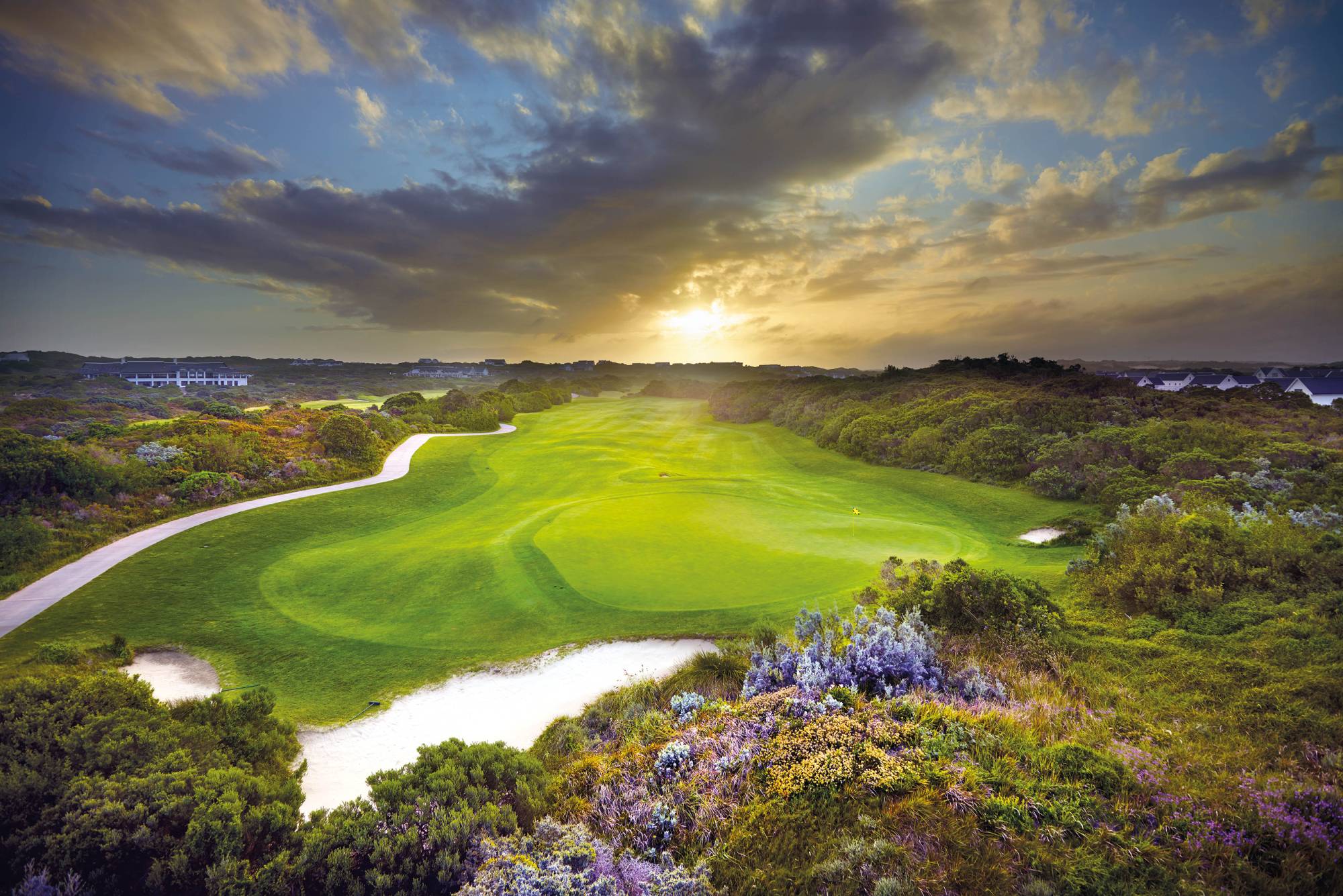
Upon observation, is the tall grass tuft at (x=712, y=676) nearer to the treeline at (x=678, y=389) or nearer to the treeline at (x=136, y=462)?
the treeline at (x=136, y=462)

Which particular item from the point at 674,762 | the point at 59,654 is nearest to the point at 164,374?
the point at 59,654

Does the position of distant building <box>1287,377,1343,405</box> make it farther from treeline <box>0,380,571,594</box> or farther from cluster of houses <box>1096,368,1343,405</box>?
treeline <box>0,380,571,594</box>

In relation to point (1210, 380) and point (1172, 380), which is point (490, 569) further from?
point (1172, 380)

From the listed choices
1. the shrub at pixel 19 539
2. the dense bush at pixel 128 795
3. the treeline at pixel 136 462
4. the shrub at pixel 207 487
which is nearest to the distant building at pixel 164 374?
the treeline at pixel 136 462

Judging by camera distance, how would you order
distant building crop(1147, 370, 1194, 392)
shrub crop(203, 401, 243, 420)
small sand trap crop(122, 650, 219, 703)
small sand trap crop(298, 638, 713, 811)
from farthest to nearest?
distant building crop(1147, 370, 1194, 392) → shrub crop(203, 401, 243, 420) → small sand trap crop(122, 650, 219, 703) → small sand trap crop(298, 638, 713, 811)

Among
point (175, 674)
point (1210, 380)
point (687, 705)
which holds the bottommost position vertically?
point (175, 674)

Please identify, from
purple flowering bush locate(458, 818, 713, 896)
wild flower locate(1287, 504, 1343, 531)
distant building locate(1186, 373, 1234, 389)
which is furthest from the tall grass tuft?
distant building locate(1186, 373, 1234, 389)

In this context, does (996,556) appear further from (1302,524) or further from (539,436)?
(539,436)
